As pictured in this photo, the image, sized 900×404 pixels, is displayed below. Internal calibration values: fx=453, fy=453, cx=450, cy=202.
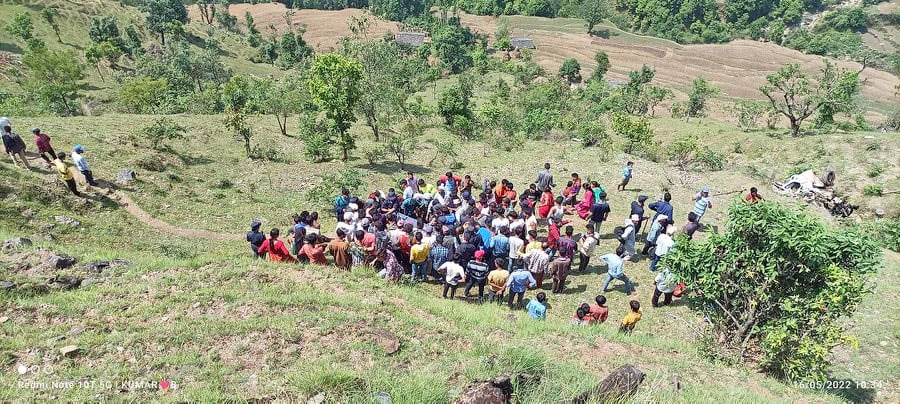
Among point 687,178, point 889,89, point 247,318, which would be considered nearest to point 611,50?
point 889,89

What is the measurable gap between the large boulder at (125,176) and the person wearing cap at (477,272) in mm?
12025

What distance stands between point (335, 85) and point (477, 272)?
13.7m

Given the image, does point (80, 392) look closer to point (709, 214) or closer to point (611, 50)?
point (709, 214)

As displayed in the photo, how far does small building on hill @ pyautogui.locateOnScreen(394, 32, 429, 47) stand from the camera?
83.4 m

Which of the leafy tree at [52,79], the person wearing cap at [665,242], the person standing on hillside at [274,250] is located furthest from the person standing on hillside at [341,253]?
the leafy tree at [52,79]

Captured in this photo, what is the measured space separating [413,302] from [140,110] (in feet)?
100

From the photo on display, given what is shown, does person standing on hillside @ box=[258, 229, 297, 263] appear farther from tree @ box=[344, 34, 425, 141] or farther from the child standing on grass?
tree @ box=[344, 34, 425, 141]

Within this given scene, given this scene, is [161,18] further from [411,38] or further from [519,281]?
[519,281]

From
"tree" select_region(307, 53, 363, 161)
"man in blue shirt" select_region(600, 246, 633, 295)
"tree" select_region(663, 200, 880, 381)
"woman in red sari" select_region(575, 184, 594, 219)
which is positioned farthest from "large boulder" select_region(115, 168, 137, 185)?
"tree" select_region(663, 200, 880, 381)

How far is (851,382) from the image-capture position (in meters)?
8.91

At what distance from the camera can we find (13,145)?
13.2 meters

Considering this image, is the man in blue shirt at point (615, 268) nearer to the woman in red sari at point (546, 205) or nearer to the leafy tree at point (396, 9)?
the woman in red sari at point (546, 205)

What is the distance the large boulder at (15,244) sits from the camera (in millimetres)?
9258

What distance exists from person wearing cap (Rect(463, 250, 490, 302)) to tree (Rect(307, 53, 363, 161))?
12.8 metres
